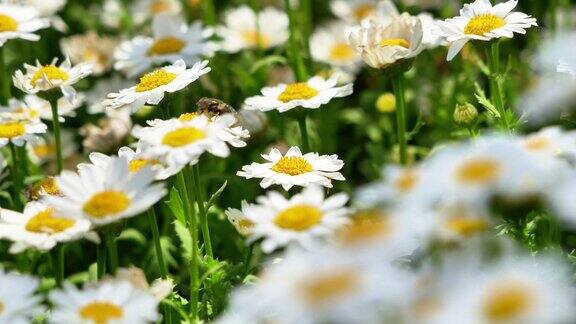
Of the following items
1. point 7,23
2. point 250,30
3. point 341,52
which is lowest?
point 341,52

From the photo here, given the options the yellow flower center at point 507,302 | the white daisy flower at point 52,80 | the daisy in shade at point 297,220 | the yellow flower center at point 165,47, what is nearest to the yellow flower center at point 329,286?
the yellow flower center at point 507,302

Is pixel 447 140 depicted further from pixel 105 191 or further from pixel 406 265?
pixel 105 191

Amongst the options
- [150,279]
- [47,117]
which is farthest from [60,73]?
[150,279]

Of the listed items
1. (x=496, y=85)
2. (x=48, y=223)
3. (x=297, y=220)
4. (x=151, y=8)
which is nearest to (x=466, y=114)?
(x=496, y=85)

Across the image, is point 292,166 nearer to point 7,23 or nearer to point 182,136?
point 182,136

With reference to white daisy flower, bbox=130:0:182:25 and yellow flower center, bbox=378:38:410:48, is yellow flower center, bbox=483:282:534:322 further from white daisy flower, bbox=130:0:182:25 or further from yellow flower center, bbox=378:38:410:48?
white daisy flower, bbox=130:0:182:25

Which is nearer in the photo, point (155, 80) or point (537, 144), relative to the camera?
point (537, 144)
